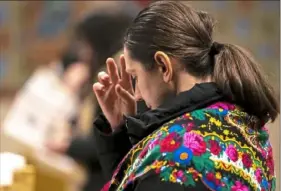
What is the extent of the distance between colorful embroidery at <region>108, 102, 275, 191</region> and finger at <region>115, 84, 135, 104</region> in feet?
0.89

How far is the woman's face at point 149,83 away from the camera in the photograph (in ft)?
3.99

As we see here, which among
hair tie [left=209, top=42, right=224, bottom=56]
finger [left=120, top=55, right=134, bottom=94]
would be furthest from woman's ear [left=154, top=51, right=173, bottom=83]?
finger [left=120, top=55, right=134, bottom=94]

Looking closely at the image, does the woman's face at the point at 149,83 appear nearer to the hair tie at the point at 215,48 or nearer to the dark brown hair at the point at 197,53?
the dark brown hair at the point at 197,53

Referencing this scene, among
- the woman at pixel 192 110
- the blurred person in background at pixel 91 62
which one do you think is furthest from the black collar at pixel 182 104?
the blurred person in background at pixel 91 62

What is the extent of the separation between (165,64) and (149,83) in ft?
0.19

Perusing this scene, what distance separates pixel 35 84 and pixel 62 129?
0.19m

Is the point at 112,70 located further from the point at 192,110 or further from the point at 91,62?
the point at 91,62

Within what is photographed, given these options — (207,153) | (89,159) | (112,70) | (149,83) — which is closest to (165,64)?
(149,83)

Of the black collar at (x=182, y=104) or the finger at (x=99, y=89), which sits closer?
the black collar at (x=182, y=104)

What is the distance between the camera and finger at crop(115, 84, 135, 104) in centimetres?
147

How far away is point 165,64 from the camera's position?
47.0 inches

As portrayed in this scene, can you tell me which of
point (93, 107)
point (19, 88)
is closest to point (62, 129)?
point (93, 107)

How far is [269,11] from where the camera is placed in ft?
9.31

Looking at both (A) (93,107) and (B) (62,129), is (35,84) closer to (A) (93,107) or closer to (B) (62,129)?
(B) (62,129)
